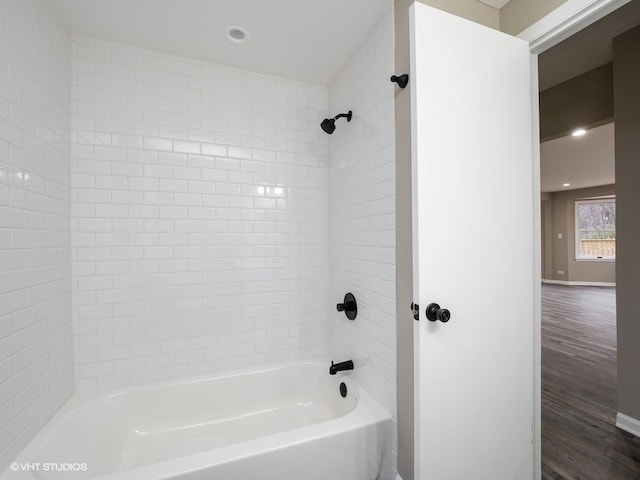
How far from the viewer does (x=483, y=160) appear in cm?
121

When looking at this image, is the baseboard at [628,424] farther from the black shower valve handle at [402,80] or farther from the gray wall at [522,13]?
the black shower valve handle at [402,80]

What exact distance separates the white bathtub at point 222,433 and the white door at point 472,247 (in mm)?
408

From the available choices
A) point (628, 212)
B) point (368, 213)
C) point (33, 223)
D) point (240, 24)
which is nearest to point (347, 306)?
point (368, 213)

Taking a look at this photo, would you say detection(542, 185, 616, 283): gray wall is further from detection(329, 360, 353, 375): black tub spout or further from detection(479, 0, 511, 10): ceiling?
detection(329, 360, 353, 375): black tub spout

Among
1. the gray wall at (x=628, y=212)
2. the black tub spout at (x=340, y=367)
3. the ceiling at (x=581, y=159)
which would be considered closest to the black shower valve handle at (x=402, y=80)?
the black tub spout at (x=340, y=367)

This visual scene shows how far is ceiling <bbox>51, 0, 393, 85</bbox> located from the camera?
1.42 m

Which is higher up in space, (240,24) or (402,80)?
(240,24)

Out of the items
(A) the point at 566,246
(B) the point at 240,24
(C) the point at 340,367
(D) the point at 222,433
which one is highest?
(B) the point at 240,24

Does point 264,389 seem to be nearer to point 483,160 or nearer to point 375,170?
point 375,170

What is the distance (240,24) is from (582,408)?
3.64m

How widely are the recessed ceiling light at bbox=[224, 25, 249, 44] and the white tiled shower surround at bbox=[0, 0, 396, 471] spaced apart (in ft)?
0.99

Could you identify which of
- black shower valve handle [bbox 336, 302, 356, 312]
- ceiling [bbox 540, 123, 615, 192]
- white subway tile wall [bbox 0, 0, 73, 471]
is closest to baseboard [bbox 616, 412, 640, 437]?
black shower valve handle [bbox 336, 302, 356, 312]

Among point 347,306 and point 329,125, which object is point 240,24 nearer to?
point 329,125

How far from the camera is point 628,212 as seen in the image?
6.53ft
